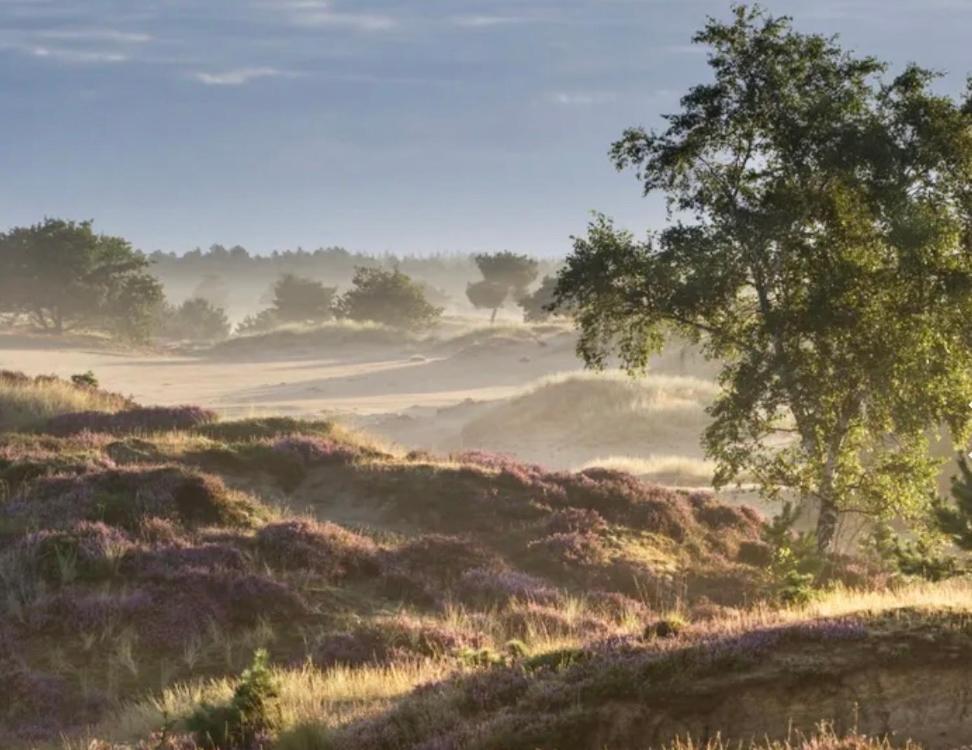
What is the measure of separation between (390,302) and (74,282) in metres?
27.6

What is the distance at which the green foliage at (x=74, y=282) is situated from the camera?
84.6 metres

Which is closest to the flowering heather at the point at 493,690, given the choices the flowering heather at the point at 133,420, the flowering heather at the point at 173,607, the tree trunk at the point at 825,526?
the flowering heather at the point at 173,607

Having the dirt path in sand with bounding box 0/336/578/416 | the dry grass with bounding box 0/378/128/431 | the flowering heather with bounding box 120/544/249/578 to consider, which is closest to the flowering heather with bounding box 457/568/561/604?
the flowering heather with bounding box 120/544/249/578

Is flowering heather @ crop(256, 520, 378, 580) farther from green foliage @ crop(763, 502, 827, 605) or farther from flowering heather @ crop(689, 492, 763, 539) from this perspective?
flowering heather @ crop(689, 492, 763, 539)

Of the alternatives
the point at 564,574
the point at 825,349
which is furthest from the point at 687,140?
the point at 564,574

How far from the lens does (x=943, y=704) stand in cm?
771

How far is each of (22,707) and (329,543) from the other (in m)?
6.20

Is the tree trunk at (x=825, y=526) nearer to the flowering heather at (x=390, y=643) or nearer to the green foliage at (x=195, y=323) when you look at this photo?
the flowering heather at (x=390, y=643)

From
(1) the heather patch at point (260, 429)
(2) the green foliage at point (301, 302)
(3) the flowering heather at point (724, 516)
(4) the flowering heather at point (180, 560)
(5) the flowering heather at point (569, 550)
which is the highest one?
(2) the green foliage at point (301, 302)

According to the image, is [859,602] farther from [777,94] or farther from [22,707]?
[777,94]

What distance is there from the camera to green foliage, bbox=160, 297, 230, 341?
109625 mm

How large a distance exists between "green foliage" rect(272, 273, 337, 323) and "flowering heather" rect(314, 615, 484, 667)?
102 meters

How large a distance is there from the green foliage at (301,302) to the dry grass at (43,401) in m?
85.6

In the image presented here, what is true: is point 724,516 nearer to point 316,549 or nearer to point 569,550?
point 569,550
